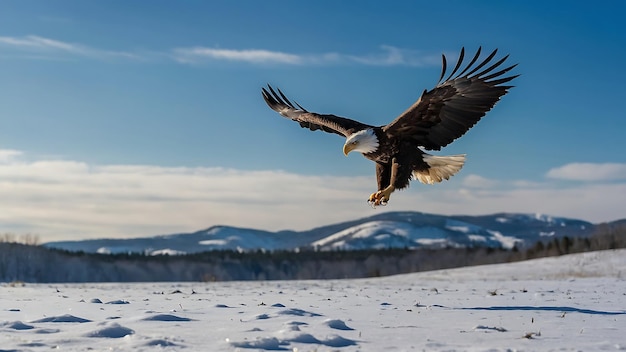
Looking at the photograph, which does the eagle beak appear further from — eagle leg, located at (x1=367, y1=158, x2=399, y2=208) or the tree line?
the tree line

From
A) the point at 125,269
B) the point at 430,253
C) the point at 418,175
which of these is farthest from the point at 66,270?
the point at 418,175

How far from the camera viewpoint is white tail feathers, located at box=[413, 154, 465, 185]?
11898 mm

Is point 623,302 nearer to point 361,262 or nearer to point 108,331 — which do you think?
point 108,331

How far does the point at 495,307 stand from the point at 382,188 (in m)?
2.72

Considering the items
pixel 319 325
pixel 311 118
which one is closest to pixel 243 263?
pixel 311 118

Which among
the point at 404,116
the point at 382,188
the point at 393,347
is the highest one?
the point at 404,116

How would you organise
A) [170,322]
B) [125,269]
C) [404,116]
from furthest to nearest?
[125,269] → [404,116] → [170,322]

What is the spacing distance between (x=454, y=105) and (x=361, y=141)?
4.84 ft

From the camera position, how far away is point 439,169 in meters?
12.0

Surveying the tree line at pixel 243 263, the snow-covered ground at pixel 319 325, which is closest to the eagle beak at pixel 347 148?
the snow-covered ground at pixel 319 325

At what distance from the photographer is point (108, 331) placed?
616cm

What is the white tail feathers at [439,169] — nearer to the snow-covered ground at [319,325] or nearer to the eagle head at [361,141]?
the eagle head at [361,141]

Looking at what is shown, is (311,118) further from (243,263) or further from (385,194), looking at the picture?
(243,263)

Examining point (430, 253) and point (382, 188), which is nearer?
point (382, 188)
